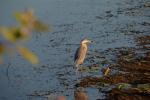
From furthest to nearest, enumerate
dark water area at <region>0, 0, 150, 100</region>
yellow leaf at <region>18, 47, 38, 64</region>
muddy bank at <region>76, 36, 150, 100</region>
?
dark water area at <region>0, 0, 150, 100</region> < muddy bank at <region>76, 36, 150, 100</region> < yellow leaf at <region>18, 47, 38, 64</region>

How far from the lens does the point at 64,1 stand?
21172 millimetres

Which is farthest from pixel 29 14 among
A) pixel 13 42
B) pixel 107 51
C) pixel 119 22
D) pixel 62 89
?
pixel 119 22

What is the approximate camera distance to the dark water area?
941 cm

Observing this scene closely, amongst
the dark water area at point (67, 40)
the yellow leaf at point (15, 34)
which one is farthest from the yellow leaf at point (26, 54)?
the dark water area at point (67, 40)

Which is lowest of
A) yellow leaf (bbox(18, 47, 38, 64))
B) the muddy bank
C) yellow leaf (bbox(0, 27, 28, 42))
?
the muddy bank

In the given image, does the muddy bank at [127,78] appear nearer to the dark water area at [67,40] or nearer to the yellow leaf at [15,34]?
the dark water area at [67,40]

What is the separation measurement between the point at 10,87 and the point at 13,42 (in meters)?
8.69

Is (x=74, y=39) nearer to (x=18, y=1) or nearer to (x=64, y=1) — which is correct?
(x=64, y=1)

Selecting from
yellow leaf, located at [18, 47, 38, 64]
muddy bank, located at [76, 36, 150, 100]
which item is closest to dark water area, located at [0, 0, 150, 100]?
muddy bank, located at [76, 36, 150, 100]

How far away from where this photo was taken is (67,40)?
13.8 metres

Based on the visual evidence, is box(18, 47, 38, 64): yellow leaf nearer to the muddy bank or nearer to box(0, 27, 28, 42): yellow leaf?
box(0, 27, 28, 42): yellow leaf

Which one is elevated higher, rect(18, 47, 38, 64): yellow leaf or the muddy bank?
rect(18, 47, 38, 64): yellow leaf

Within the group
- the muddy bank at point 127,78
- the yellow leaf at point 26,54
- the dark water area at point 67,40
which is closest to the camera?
the yellow leaf at point 26,54

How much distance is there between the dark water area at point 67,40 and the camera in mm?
9414
